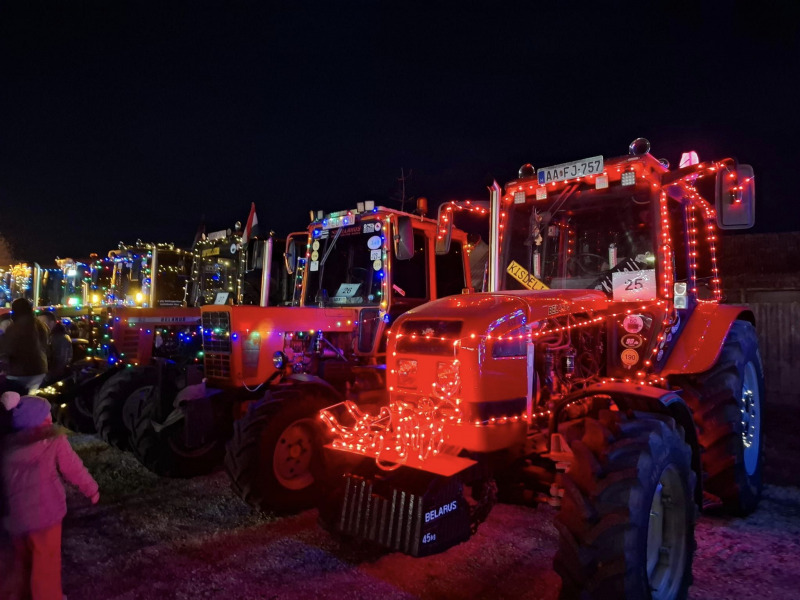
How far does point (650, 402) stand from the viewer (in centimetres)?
333

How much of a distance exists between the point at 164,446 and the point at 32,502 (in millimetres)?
3018

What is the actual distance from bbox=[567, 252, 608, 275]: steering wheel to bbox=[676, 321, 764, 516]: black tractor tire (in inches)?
47.1

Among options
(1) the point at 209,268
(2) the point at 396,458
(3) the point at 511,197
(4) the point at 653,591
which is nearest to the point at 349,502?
(2) the point at 396,458

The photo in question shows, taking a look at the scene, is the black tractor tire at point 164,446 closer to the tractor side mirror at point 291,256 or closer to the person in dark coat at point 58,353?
the tractor side mirror at point 291,256

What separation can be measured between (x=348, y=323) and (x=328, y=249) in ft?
3.25

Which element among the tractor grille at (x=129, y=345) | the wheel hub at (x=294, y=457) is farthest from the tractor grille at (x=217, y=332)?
the tractor grille at (x=129, y=345)

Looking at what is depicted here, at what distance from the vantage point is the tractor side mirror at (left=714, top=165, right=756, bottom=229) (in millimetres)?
4062

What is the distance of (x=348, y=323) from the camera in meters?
6.21

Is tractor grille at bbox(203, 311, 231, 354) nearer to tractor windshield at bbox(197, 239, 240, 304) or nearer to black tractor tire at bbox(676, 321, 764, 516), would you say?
tractor windshield at bbox(197, 239, 240, 304)

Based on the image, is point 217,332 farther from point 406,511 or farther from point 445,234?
point 406,511

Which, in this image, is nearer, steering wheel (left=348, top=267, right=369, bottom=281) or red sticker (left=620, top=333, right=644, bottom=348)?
red sticker (left=620, top=333, right=644, bottom=348)

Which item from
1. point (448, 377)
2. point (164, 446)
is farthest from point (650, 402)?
point (164, 446)

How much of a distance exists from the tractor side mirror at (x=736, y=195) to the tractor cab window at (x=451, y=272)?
3.39 metres

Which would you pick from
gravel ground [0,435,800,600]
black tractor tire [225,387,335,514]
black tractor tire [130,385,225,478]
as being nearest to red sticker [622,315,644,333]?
gravel ground [0,435,800,600]
